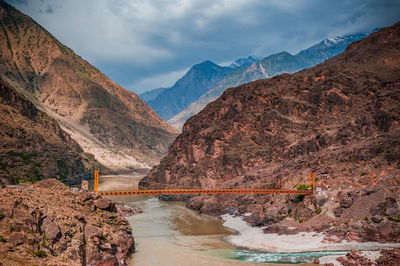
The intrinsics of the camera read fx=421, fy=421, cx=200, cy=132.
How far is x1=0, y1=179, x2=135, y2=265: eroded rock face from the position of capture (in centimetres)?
3556

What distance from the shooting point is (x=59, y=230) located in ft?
134

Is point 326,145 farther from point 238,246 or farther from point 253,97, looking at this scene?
point 238,246

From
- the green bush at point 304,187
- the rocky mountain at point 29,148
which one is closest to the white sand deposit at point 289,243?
the green bush at point 304,187

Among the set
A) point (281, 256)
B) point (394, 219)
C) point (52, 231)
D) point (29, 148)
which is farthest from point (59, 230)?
point (29, 148)

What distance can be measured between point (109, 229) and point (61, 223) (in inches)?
304

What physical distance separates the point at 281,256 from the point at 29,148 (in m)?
87.1

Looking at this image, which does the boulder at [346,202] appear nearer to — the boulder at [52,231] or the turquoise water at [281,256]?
the turquoise water at [281,256]

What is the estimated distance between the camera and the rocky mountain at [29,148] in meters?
101

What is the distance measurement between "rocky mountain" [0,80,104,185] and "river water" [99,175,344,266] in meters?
31.6

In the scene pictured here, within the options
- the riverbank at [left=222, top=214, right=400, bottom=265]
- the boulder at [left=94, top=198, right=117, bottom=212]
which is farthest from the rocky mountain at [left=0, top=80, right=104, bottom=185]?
the riverbank at [left=222, top=214, right=400, bottom=265]

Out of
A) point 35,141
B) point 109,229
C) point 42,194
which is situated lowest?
point 109,229

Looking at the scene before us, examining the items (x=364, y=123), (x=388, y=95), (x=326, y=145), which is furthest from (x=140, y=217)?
(x=388, y=95)

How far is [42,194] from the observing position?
155 ft

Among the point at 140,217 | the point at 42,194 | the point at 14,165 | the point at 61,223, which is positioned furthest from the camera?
the point at 14,165
